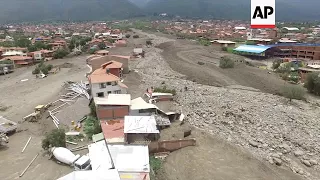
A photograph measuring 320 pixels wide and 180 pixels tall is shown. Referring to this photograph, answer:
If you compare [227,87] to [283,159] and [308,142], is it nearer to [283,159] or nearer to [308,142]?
[308,142]

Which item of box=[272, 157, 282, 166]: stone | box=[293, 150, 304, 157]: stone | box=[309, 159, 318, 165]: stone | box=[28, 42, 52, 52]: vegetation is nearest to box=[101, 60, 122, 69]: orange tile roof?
box=[272, 157, 282, 166]: stone

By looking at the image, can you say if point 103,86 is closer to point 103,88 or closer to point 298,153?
point 103,88

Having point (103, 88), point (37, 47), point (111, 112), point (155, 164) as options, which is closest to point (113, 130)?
point (111, 112)

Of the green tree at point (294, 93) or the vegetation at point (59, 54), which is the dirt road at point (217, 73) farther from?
the vegetation at point (59, 54)

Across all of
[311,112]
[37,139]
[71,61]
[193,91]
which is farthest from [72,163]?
[71,61]

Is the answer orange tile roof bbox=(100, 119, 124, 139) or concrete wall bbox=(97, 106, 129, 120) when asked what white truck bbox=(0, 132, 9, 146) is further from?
orange tile roof bbox=(100, 119, 124, 139)

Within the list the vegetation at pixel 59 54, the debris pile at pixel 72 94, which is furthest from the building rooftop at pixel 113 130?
the vegetation at pixel 59 54
